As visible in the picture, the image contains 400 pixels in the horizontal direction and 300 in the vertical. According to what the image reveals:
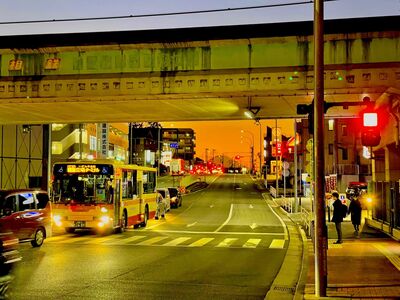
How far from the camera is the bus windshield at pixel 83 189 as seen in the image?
23906mm

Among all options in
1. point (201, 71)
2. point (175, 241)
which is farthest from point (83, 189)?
point (201, 71)

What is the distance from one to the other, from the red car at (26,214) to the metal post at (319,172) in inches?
416

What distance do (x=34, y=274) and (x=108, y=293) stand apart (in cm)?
303

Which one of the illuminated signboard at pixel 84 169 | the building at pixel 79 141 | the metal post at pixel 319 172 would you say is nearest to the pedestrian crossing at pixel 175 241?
the illuminated signboard at pixel 84 169

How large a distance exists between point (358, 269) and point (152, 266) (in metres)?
5.40

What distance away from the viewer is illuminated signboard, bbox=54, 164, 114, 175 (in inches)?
944

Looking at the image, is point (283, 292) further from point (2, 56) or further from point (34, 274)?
point (2, 56)

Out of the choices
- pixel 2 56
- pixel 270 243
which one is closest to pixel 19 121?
pixel 2 56

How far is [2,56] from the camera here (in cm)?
2166

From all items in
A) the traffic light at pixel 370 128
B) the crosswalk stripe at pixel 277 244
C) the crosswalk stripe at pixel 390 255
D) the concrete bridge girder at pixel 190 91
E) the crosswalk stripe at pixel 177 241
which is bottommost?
the crosswalk stripe at pixel 277 244

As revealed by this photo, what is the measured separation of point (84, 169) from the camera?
2412 cm

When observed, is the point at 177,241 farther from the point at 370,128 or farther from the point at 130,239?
the point at 370,128

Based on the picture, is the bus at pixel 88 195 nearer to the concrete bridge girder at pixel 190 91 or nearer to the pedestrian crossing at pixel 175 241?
the pedestrian crossing at pixel 175 241

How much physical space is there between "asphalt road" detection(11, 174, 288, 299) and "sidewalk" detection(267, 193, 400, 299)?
0.97 metres
